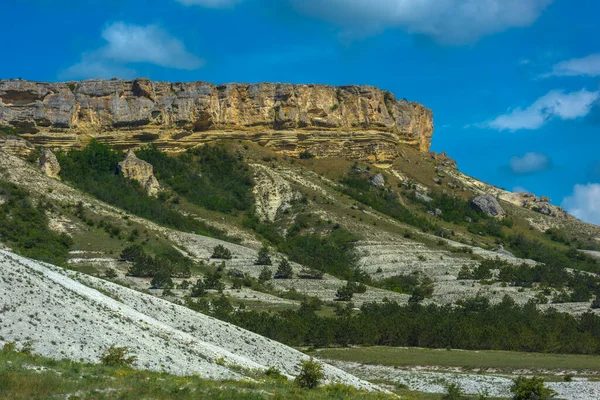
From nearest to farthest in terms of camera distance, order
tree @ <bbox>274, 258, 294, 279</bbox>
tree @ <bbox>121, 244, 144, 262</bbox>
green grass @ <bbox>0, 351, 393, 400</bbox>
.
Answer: green grass @ <bbox>0, 351, 393, 400</bbox> < tree @ <bbox>121, 244, 144, 262</bbox> < tree @ <bbox>274, 258, 294, 279</bbox>

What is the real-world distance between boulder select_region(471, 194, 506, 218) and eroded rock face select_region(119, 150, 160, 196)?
4249 cm

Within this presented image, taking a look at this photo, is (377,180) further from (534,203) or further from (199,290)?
(199,290)

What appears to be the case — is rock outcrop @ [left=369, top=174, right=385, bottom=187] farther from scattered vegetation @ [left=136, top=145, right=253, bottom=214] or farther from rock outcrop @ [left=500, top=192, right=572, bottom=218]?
rock outcrop @ [left=500, top=192, right=572, bottom=218]

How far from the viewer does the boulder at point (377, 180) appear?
4619 inches

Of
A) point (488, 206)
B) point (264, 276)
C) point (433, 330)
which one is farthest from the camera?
point (488, 206)

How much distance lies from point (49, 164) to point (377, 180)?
42.1m

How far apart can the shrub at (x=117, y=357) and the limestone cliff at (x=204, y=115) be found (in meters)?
88.2

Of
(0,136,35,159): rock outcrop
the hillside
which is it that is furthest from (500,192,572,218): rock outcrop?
(0,136,35,159): rock outcrop

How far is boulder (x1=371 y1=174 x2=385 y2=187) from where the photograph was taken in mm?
117312

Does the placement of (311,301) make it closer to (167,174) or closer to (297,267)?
(297,267)

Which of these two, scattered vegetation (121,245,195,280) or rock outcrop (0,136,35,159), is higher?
rock outcrop (0,136,35,159)

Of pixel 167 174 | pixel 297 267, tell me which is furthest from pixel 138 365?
pixel 167 174

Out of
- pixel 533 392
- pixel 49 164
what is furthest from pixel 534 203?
pixel 533 392

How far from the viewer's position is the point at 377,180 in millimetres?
117625
